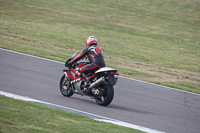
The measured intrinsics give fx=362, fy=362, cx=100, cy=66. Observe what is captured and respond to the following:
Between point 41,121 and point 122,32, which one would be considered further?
point 122,32

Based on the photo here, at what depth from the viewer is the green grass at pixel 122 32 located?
17.9 metres

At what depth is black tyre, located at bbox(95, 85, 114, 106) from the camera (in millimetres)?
9617

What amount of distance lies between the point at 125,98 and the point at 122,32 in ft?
55.1

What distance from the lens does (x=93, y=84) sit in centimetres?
987

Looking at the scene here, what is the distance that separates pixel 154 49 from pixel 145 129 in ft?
51.8

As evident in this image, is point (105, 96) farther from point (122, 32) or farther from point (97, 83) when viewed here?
point (122, 32)

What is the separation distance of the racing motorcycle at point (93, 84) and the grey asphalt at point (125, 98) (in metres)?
0.22

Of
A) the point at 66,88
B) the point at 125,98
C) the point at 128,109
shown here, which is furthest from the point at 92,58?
the point at 125,98

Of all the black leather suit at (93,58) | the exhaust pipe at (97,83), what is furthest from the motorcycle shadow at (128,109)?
the black leather suit at (93,58)

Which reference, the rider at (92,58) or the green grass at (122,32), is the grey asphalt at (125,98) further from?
the green grass at (122,32)

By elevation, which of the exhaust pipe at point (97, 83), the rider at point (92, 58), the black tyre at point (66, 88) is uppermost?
the rider at point (92, 58)

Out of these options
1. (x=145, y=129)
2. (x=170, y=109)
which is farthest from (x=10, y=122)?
(x=170, y=109)

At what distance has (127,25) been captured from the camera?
101ft

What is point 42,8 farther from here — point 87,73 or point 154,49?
point 87,73
